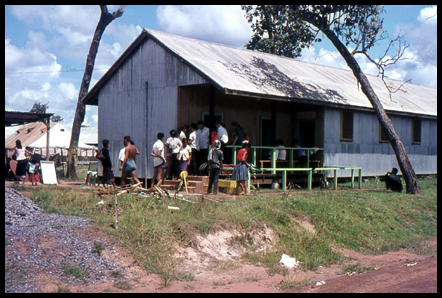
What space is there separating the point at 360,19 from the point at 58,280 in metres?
13.5

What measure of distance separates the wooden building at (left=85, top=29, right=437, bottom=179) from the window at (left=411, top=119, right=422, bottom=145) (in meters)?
0.36

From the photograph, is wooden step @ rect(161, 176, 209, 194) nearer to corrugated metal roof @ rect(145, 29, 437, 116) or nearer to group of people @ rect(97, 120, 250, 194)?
group of people @ rect(97, 120, 250, 194)

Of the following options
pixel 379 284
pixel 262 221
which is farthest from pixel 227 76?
pixel 379 284

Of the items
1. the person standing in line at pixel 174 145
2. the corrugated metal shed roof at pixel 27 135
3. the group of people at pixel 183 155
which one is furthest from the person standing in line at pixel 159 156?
the corrugated metal shed roof at pixel 27 135

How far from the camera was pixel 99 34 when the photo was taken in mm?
21922

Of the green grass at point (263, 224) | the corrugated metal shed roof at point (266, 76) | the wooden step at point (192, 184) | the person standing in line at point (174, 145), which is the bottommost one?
the green grass at point (263, 224)

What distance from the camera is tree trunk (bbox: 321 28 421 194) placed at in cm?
1581

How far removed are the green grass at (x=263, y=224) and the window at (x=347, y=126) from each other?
19.7 feet

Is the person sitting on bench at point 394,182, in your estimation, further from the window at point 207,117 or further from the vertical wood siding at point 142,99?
the vertical wood siding at point 142,99

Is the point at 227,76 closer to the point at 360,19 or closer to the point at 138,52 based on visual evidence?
the point at 138,52

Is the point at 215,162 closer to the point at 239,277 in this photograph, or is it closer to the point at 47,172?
the point at 239,277

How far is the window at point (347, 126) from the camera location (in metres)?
19.0

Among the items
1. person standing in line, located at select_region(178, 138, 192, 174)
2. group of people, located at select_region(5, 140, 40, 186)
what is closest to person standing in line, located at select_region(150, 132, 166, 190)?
person standing in line, located at select_region(178, 138, 192, 174)

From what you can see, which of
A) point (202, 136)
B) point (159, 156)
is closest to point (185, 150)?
point (159, 156)
